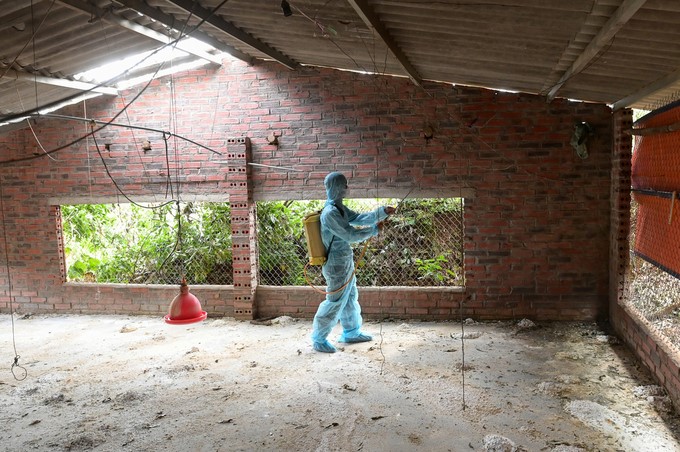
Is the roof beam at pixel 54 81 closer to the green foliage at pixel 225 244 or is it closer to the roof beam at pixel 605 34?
the green foliage at pixel 225 244

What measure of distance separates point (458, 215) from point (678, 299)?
9.74ft

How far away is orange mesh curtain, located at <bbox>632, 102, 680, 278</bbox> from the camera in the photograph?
4.17m

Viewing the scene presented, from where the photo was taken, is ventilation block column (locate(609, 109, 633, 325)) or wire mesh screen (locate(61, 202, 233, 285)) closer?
ventilation block column (locate(609, 109, 633, 325))

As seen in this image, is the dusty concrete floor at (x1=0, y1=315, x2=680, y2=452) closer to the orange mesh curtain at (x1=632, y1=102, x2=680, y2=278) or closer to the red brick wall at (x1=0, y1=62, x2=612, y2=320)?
the red brick wall at (x1=0, y1=62, x2=612, y2=320)

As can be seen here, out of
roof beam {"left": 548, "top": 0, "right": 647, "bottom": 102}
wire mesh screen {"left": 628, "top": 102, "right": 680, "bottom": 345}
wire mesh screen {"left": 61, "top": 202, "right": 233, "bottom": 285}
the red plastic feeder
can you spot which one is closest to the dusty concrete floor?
wire mesh screen {"left": 628, "top": 102, "right": 680, "bottom": 345}

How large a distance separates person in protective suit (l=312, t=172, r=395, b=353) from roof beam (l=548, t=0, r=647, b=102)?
7.80ft

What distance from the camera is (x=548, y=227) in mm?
6465

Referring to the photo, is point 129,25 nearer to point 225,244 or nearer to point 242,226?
point 242,226

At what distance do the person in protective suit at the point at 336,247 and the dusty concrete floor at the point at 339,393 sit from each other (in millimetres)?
364

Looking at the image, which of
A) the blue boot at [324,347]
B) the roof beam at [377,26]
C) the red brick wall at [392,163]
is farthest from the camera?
the red brick wall at [392,163]

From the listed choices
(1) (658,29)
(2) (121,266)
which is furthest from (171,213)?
(1) (658,29)

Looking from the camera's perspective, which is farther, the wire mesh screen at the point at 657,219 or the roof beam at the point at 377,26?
the wire mesh screen at the point at 657,219

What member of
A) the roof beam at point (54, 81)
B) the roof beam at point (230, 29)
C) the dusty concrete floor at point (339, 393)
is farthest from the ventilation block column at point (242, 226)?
the roof beam at point (54, 81)

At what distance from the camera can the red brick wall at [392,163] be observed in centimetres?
640
